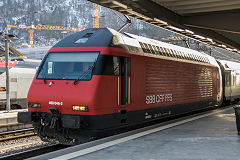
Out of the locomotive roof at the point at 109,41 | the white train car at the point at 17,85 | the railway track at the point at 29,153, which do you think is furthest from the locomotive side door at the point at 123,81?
the white train car at the point at 17,85

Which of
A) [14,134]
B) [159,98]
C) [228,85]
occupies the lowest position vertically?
[14,134]

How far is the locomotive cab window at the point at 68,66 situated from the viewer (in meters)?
8.38

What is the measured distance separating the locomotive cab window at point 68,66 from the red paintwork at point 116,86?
0.51 ft

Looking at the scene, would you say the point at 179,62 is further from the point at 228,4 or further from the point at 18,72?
the point at 18,72

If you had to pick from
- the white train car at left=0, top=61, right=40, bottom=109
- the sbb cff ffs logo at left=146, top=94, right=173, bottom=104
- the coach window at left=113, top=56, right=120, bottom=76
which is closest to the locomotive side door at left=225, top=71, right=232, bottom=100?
the sbb cff ffs logo at left=146, top=94, right=173, bottom=104

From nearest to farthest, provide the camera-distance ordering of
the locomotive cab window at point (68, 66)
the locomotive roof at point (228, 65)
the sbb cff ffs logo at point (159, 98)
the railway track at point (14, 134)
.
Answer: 1. the locomotive cab window at point (68, 66)
2. the sbb cff ffs logo at point (159, 98)
3. the railway track at point (14, 134)
4. the locomotive roof at point (228, 65)

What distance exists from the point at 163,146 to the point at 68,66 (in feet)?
11.2

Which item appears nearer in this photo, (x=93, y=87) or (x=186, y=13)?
(x=93, y=87)

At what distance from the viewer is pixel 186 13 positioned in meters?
13.4

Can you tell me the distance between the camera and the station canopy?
10789 millimetres

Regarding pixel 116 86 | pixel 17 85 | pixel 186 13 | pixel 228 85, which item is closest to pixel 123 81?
pixel 116 86

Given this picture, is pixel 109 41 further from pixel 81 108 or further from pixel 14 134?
pixel 14 134

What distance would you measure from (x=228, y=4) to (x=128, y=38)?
181 inches

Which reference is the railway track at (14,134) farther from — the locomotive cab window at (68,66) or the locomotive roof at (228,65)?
the locomotive roof at (228,65)
